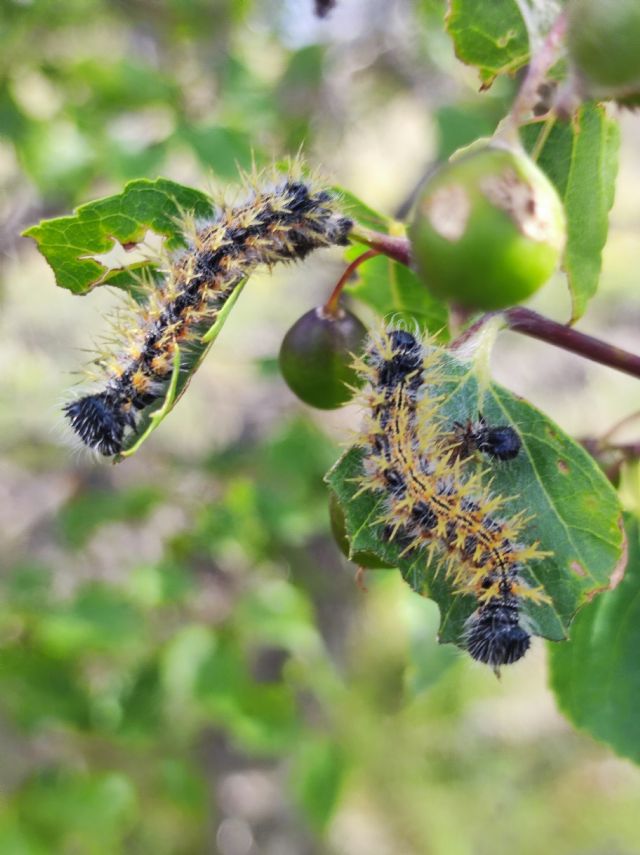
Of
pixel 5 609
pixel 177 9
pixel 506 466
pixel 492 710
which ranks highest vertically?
pixel 177 9

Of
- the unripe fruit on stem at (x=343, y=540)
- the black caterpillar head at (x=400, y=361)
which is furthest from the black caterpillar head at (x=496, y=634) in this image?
the black caterpillar head at (x=400, y=361)

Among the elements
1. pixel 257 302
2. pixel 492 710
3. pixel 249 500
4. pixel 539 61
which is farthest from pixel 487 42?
pixel 257 302

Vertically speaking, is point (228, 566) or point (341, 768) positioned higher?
point (228, 566)

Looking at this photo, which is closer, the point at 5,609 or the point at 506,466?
the point at 506,466

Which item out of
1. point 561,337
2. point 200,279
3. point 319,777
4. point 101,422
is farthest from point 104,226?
point 319,777

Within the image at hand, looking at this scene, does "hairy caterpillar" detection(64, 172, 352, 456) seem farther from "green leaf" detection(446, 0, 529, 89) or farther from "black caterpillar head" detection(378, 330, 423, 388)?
"green leaf" detection(446, 0, 529, 89)

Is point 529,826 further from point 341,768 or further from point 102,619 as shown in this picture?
point 102,619

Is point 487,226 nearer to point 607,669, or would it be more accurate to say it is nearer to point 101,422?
point 101,422

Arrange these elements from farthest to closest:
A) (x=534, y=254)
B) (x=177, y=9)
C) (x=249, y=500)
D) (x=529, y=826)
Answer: (x=529, y=826), (x=177, y=9), (x=249, y=500), (x=534, y=254)
